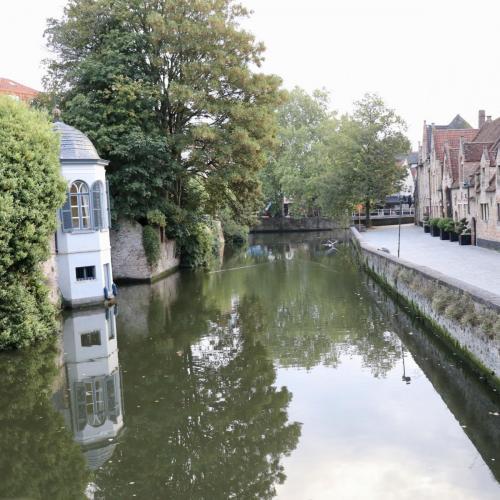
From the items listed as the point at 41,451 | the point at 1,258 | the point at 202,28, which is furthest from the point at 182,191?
the point at 41,451

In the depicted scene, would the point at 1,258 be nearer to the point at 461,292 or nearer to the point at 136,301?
the point at 136,301

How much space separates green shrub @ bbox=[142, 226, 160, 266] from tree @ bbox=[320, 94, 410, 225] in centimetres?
2988

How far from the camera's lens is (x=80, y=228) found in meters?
24.5

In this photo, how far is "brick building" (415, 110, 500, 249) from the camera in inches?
→ 1266

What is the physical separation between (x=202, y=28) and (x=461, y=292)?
23036mm

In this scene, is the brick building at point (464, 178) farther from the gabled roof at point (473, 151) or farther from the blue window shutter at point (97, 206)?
the blue window shutter at point (97, 206)

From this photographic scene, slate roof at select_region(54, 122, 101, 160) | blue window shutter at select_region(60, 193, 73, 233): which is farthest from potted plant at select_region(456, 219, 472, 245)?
blue window shutter at select_region(60, 193, 73, 233)

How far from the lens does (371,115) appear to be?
2287 inches

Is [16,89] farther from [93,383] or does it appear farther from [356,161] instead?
[93,383]

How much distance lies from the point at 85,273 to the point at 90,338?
6.04m

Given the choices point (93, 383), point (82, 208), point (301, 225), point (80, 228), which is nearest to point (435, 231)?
point (82, 208)

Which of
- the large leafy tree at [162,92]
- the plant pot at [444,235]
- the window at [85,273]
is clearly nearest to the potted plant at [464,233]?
the plant pot at [444,235]

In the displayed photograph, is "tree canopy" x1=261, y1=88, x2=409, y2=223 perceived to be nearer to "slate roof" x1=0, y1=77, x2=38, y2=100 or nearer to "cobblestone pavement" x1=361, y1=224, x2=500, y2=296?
"cobblestone pavement" x1=361, y1=224, x2=500, y2=296

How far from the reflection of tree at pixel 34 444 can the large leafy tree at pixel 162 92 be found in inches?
679
